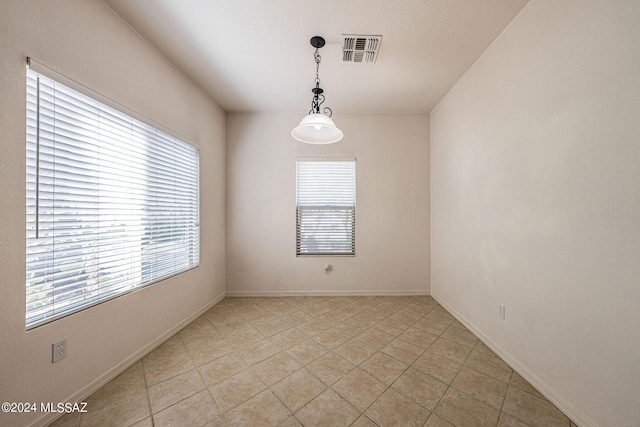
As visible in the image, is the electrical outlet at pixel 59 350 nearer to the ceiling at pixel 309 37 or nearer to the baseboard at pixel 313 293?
the baseboard at pixel 313 293

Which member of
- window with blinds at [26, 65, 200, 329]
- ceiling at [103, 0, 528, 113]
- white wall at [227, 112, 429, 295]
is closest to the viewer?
window with blinds at [26, 65, 200, 329]

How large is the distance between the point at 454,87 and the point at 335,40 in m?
1.76

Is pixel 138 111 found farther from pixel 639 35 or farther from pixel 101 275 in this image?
pixel 639 35

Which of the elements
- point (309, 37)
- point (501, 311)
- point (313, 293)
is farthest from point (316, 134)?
point (313, 293)

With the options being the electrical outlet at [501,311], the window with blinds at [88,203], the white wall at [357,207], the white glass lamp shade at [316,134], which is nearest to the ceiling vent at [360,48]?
the white glass lamp shade at [316,134]

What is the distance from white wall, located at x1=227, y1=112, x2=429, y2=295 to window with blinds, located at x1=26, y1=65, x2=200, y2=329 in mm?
1244

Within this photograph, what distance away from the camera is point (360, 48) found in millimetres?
2193

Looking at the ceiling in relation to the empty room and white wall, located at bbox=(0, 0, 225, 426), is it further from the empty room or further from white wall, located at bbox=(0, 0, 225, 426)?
white wall, located at bbox=(0, 0, 225, 426)

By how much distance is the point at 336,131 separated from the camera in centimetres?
213

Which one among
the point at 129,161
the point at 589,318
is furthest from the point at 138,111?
the point at 589,318

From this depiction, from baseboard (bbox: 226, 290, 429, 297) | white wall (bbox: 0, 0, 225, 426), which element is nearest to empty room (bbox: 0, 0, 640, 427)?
white wall (bbox: 0, 0, 225, 426)

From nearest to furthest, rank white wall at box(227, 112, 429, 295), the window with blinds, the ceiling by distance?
the window with blinds < the ceiling < white wall at box(227, 112, 429, 295)

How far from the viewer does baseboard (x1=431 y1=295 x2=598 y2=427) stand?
1404mm

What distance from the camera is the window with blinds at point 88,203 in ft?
4.55
